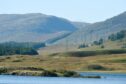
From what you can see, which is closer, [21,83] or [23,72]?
[21,83]

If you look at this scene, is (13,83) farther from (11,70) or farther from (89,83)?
(11,70)

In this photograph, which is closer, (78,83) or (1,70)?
(78,83)

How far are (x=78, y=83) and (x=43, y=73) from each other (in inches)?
1464

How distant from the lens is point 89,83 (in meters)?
148

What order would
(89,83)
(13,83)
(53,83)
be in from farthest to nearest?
(89,83) → (53,83) → (13,83)

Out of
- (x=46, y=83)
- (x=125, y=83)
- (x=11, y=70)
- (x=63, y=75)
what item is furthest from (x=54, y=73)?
(x=46, y=83)

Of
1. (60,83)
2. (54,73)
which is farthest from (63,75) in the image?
(60,83)

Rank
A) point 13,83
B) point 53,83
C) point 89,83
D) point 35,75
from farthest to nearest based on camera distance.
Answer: point 35,75 → point 89,83 → point 53,83 → point 13,83

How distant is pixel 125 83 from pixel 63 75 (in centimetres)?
3445

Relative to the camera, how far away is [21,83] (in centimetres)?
12975

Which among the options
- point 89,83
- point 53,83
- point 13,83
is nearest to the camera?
point 13,83

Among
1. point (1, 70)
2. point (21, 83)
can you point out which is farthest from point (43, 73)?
point (21, 83)

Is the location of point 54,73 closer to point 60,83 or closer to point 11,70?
point 11,70

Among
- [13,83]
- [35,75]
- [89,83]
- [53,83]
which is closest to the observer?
[13,83]
